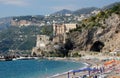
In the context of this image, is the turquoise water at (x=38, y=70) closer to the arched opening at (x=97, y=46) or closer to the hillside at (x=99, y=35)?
the hillside at (x=99, y=35)

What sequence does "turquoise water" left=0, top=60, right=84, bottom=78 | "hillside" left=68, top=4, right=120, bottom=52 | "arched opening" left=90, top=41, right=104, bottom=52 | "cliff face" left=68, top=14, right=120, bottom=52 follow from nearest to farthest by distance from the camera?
"turquoise water" left=0, top=60, right=84, bottom=78 → "cliff face" left=68, top=14, right=120, bottom=52 → "hillside" left=68, top=4, right=120, bottom=52 → "arched opening" left=90, top=41, right=104, bottom=52

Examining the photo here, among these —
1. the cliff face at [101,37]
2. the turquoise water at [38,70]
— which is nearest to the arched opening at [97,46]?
the cliff face at [101,37]

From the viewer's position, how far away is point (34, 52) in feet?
420

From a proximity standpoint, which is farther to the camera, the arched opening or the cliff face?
the arched opening

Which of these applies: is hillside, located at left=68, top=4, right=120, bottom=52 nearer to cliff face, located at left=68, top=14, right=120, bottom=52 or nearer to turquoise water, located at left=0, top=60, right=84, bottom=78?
cliff face, located at left=68, top=14, right=120, bottom=52

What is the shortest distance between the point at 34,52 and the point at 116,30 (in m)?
30.3

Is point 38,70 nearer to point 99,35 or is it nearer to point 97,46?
point 99,35

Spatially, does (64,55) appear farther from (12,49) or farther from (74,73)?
(12,49)

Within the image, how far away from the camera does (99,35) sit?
10894 cm

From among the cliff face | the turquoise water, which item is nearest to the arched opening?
the cliff face

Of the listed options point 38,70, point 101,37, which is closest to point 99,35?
point 101,37

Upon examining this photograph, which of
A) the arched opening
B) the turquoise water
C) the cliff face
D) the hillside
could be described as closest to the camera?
the turquoise water

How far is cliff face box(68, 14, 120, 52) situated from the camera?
10650 cm

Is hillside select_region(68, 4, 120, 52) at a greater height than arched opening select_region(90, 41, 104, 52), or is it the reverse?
hillside select_region(68, 4, 120, 52)
